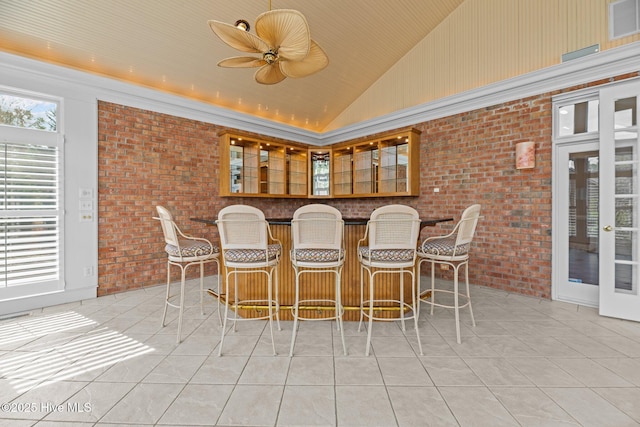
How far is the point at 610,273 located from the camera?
3.01 m

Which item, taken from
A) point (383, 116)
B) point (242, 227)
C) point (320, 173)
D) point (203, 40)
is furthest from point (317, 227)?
point (320, 173)

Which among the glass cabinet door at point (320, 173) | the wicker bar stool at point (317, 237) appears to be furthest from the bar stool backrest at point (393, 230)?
the glass cabinet door at point (320, 173)

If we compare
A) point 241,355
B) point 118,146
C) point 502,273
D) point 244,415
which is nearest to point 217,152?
point 118,146

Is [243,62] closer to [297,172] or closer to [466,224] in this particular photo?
[466,224]

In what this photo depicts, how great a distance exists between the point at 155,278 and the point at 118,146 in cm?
198

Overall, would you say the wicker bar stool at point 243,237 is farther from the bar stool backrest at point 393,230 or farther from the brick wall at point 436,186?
the brick wall at point 436,186

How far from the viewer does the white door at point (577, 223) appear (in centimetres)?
336

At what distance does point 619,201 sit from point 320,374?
11.9ft

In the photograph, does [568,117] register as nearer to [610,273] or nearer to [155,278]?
[610,273]

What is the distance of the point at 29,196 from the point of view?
3.24 meters

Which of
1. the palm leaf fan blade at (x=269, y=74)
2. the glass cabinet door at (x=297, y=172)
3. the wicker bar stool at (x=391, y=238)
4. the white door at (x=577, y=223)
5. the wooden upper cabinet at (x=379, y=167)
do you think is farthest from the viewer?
the glass cabinet door at (x=297, y=172)

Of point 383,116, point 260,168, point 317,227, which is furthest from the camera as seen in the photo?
point 260,168

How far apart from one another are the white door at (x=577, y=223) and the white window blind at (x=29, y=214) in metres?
6.23

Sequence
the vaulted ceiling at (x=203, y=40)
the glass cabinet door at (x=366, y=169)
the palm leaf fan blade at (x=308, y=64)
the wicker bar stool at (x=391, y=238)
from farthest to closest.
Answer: the glass cabinet door at (x=366, y=169) → the vaulted ceiling at (x=203, y=40) → the palm leaf fan blade at (x=308, y=64) → the wicker bar stool at (x=391, y=238)
